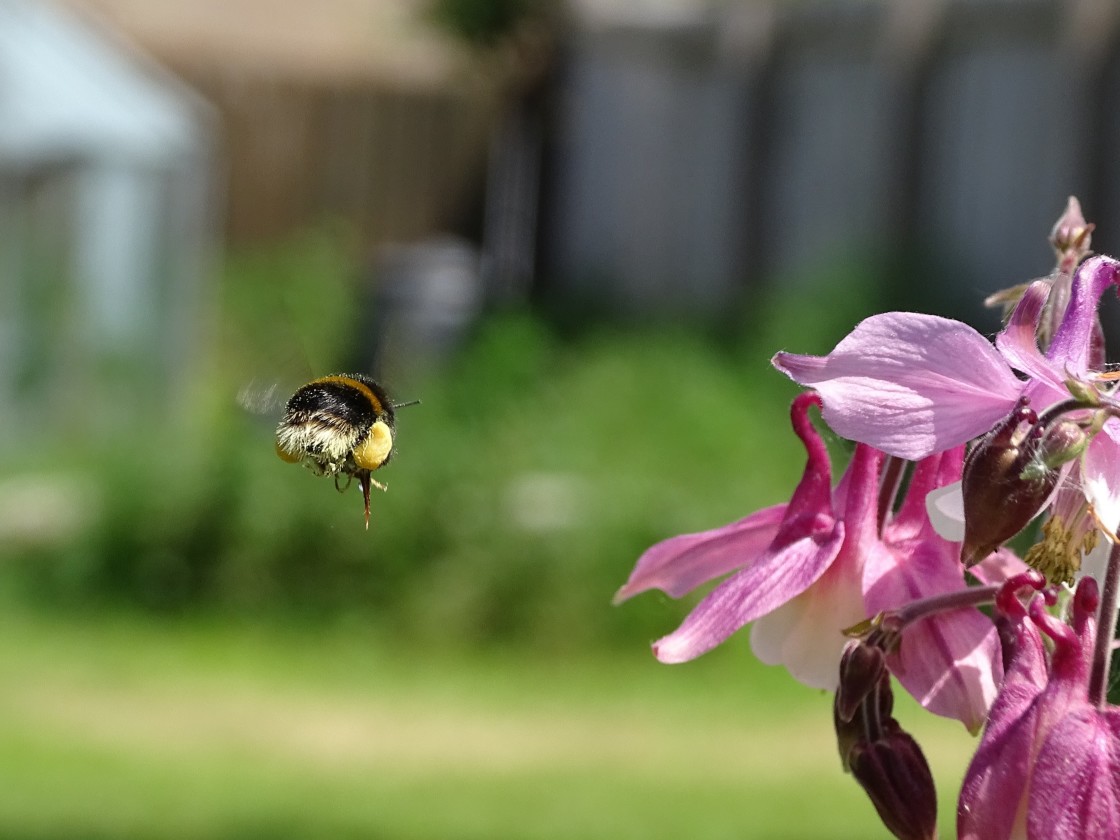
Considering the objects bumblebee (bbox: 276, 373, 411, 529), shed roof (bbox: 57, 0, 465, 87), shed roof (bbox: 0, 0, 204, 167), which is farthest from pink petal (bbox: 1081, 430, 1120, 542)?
shed roof (bbox: 57, 0, 465, 87)

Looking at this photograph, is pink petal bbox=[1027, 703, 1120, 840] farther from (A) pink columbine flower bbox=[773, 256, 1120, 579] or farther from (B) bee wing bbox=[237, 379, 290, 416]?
(B) bee wing bbox=[237, 379, 290, 416]

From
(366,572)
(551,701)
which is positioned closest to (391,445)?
(551,701)

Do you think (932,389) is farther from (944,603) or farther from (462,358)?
(462,358)

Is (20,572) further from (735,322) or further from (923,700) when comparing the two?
(923,700)

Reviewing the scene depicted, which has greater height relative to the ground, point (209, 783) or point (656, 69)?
point (656, 69)

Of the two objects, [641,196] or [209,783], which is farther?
[641,196]

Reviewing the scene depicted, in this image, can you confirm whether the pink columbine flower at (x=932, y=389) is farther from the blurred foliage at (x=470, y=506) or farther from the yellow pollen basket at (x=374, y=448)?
the blurred foliage at (x=470, y=506)
